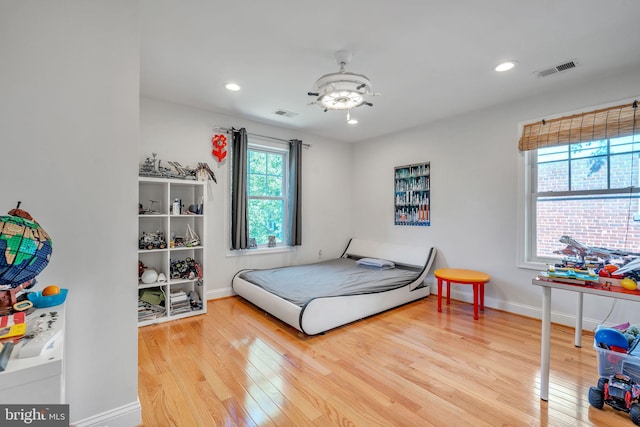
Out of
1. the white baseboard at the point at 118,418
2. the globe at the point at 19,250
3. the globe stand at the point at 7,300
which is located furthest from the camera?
the white baseboard at the point at 118,418

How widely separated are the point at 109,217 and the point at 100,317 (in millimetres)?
515

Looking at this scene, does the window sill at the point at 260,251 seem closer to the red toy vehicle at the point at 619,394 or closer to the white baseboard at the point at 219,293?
the white baseboard at the point at 219,293

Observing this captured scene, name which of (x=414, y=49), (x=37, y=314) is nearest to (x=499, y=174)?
(x=414, y=49)

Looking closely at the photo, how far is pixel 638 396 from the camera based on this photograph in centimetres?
163

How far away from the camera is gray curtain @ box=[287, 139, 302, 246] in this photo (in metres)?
4.37

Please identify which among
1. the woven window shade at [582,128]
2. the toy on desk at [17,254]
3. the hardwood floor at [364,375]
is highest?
the woven window shade at [582,128]

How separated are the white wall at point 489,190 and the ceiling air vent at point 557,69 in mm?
272

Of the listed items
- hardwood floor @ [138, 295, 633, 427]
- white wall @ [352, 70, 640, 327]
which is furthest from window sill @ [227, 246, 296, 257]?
white wall @ [352, 70, 640, 327]

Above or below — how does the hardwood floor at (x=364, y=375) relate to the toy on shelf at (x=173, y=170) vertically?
below

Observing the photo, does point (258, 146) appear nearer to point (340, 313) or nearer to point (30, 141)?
point (340, 313)

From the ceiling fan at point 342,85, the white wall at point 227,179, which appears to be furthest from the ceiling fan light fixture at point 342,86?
the white wall at point 227,179

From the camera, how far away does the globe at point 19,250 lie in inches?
35.0

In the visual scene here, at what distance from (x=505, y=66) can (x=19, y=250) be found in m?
3.34

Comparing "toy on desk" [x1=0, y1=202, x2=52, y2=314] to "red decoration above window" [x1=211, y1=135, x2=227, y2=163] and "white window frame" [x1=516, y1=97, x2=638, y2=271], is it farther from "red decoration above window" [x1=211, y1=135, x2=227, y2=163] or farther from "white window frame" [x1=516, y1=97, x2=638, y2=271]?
"white window frame" [x1=516, y1=97, x2=638, y2=271]
